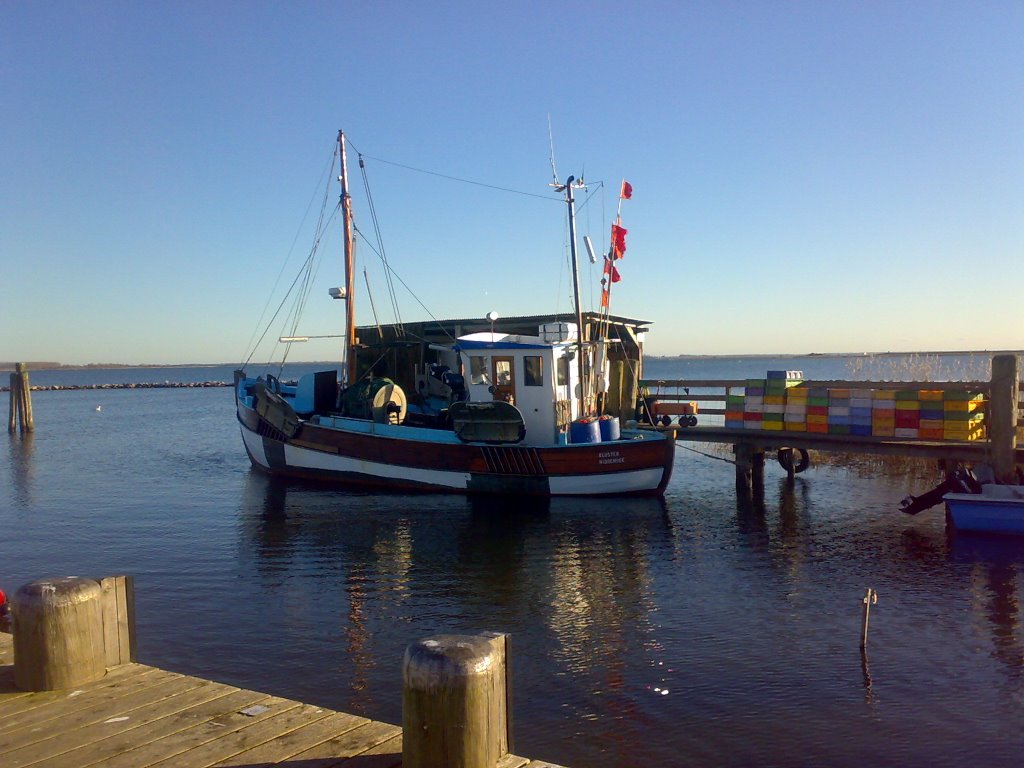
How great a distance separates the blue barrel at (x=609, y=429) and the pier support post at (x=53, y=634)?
14.3m

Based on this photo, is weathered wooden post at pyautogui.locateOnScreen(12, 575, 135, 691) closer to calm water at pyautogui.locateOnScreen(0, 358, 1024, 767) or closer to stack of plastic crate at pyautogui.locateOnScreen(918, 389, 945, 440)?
calm water at pyautogui.locateOnScreen(0, 358, 1024, 767)

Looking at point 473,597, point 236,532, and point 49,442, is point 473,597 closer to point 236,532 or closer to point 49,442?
point 236,532

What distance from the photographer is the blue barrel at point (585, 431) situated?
18719mm

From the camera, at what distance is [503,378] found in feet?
65.4

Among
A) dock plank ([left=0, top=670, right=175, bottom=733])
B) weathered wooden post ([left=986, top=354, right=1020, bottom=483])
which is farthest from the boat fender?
dock plank ([left=0, top=670, right=175, bottom=733])

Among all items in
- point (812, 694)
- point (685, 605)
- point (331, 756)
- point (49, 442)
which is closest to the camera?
point (331, 756)

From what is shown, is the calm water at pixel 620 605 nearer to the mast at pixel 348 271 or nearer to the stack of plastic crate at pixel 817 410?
the stack of plastic crate at pixel 817 410

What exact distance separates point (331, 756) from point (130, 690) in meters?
1.75

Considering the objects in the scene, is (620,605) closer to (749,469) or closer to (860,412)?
(860,412)

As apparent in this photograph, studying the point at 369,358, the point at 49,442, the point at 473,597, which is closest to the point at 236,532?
the point at 473,597

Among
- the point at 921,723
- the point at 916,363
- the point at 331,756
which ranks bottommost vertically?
the point at 921,723

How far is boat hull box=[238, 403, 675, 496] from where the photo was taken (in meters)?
18.4

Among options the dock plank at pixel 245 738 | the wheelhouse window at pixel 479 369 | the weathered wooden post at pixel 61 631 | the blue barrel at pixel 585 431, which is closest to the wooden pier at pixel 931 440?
the blue barrel at pixel 585 431

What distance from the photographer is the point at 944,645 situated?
9.53 meters
